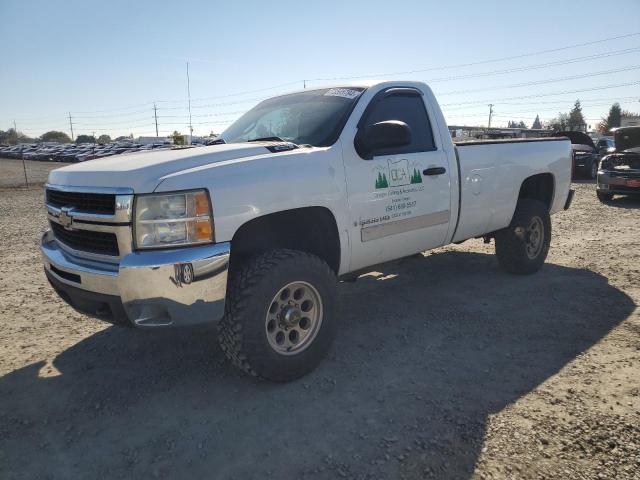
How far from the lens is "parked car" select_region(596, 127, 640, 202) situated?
11.1 meters

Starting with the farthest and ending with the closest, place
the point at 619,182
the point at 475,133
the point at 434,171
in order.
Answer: the point at 475,133
the point at 619,182
the point at 434,171

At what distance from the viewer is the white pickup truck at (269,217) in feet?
8.68

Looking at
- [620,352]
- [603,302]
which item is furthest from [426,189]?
[603,302]

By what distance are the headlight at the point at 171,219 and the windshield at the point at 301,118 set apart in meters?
1.14

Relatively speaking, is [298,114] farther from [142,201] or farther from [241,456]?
[241,456]

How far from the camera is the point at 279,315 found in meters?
3.12

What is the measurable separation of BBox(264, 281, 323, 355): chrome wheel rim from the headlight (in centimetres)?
67

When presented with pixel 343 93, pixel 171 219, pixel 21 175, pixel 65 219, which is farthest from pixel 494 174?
pixel 21 175

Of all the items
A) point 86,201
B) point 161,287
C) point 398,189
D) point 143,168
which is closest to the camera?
point 161,287

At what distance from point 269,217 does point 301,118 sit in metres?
1.14

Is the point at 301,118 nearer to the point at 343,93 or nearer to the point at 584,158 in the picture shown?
the point at 343,93

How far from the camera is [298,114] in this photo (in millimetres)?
3928

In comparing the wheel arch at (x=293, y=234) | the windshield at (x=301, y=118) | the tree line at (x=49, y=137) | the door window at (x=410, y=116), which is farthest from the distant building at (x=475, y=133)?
the tree line at (x=49, y=137)

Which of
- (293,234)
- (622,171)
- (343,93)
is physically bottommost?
(622,171)
